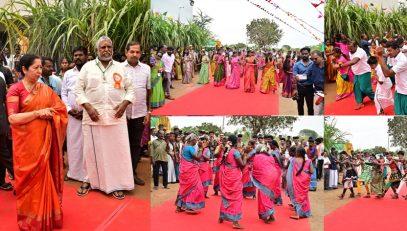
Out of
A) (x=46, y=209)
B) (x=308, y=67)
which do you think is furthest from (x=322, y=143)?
(x=46, y=209)

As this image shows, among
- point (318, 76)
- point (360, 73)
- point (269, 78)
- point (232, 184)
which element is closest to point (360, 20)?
point (360, 73)

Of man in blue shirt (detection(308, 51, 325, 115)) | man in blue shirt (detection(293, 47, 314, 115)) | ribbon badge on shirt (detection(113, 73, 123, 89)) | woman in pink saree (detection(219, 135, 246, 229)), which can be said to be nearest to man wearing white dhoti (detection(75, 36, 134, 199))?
ribbon badge on shirt (detection(113, 73, 123, 89))

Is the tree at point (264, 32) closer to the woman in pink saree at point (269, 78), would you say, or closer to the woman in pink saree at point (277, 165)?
the woman in pink saree at point (269, 78)

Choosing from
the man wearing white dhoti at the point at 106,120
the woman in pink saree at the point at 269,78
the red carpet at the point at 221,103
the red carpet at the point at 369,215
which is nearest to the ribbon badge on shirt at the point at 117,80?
the man wearing white dhoti at the point at 106,120

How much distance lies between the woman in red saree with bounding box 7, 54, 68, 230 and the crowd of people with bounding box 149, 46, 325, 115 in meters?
0.77

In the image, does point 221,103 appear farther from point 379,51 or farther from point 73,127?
point 73,127

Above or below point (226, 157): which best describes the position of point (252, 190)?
below

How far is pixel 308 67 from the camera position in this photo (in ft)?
9.19

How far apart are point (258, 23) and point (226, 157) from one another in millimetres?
950

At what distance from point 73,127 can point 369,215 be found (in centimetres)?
250

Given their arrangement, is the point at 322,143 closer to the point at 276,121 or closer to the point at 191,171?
the point at 276,121

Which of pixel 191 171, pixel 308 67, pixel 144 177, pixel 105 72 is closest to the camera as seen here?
pixel 308 67

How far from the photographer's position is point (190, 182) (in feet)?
9.80

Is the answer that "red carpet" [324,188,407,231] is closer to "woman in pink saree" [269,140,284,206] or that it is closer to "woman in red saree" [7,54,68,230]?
"woman in pink saree" [269,140,284,206]
